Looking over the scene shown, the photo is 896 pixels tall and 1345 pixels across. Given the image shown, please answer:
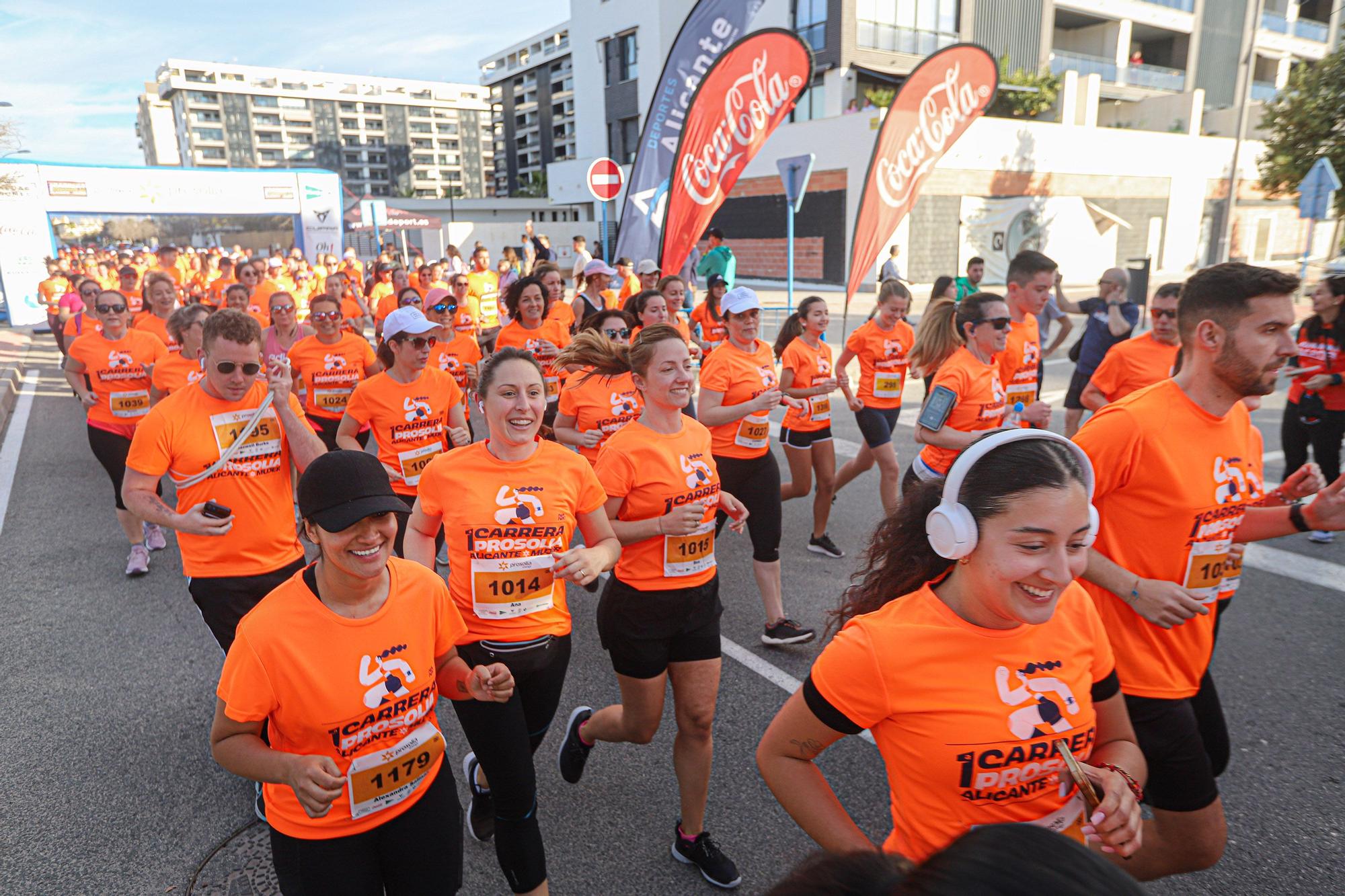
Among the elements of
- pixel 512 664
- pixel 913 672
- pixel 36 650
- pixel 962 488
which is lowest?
pixel 36 650

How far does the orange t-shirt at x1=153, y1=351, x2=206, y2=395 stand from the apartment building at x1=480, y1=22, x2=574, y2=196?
73.4 meters

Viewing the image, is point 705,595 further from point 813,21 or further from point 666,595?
point 813,21

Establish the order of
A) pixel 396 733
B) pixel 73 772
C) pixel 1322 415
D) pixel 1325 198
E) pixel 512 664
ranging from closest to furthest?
pixel 396 733, pixel 512 664, pixel 73 772, pixel 1322 415, pixel 1325 198

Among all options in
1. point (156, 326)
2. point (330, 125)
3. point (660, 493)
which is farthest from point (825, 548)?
point (330, 125)

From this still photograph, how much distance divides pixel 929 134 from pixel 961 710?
9392mm

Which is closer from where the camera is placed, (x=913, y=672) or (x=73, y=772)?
(x=913, y=672)

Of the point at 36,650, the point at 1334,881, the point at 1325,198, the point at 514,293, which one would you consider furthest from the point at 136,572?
the point at 1325,198

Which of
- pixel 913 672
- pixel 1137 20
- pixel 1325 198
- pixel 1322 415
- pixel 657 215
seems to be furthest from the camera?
pixel 1137 20

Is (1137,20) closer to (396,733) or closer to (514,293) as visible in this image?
(514,293)

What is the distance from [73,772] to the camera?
396cm

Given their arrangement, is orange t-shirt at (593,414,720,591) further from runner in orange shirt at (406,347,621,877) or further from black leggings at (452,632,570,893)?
black leggings at (452,632,570,893)

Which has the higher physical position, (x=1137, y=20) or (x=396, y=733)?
(x=1137, y=20)

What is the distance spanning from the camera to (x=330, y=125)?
5413 inches

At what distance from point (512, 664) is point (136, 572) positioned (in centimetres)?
494
